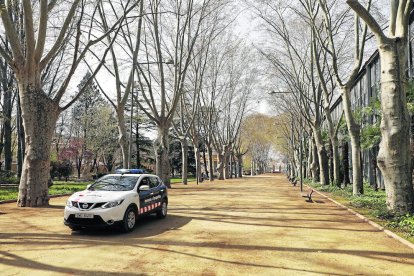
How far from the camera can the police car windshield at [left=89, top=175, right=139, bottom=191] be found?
10.1 meters

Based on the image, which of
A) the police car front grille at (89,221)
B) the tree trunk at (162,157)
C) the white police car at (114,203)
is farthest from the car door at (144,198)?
the tree trunk at (162,157)

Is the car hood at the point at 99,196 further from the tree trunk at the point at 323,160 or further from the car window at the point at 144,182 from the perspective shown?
the tree trunk at the point at 323,160

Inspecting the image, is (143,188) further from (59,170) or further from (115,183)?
(59,170)

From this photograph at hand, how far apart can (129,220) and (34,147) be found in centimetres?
685

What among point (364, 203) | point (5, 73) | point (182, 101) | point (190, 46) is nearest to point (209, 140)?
point (182, 101)

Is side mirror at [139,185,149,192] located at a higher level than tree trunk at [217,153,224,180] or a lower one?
lower

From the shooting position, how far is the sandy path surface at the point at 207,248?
→ 5988 mm

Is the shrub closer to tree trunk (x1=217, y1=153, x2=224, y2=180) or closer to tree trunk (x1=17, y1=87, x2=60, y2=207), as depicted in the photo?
tree trunk (x1=217, y1=153, x2=224, y2=180)

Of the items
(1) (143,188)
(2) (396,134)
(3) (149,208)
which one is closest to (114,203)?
(1) (143,188)

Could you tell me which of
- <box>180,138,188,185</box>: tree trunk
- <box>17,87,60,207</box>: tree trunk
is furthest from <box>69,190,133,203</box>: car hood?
<box>180,138,188,185</box>: tree trunk

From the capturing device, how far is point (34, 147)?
14227mm

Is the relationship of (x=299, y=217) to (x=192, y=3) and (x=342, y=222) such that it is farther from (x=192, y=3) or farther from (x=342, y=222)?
(x=192, y=3)

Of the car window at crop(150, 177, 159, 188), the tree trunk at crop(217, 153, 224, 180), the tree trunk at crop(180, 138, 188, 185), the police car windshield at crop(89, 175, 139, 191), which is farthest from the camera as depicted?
the tree trunk at crop(217, 153, 224, 180)

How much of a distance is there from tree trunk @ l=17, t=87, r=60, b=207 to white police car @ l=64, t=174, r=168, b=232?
15.4ft
